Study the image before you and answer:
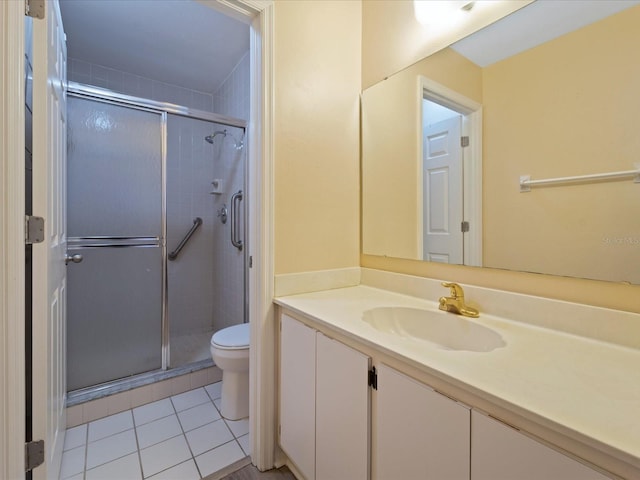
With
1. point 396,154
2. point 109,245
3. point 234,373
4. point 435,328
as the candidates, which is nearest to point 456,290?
point 435,328

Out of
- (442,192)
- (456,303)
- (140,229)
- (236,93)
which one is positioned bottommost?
(456,303)

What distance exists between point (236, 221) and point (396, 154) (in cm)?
161

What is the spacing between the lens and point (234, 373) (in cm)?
167

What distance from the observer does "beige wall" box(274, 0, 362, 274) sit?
1335mm

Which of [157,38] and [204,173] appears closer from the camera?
[157,38]

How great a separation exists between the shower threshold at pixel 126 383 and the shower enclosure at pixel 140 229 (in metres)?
0.03

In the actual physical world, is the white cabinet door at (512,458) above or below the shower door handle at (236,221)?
below

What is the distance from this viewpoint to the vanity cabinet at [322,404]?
88cm

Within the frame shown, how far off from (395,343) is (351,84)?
1381 millimetres

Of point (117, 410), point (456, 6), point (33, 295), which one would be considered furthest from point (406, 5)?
point (117, 410)

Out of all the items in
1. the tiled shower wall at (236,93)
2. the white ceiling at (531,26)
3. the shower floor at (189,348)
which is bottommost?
the shower floor at (189,348)

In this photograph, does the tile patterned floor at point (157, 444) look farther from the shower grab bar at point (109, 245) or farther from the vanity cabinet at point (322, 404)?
the shower grab bar at point (109, 245)

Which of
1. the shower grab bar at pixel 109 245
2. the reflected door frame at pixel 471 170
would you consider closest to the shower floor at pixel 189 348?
the shower grab bar at pixel 109 245

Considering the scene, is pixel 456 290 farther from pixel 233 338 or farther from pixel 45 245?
pixel 45 245
